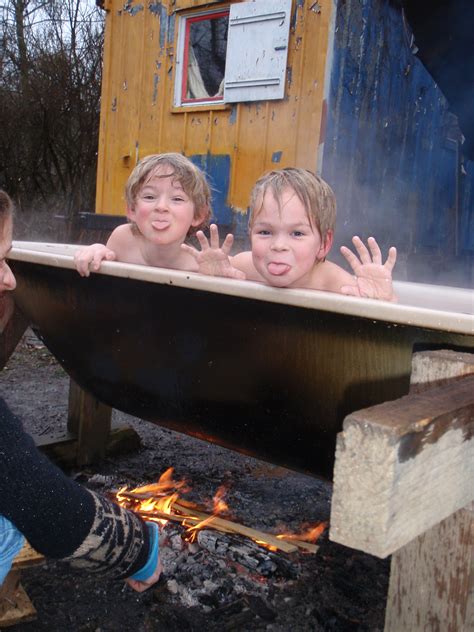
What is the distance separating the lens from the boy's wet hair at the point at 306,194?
1576 mm

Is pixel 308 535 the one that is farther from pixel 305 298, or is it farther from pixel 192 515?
pixel 305 298

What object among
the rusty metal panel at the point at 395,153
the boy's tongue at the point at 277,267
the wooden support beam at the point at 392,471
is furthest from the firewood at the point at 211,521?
the rusty metal panel at the point at 395,153

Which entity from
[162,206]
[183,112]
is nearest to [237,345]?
[162,206]

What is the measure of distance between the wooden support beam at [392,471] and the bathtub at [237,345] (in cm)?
41

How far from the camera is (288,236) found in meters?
1.57

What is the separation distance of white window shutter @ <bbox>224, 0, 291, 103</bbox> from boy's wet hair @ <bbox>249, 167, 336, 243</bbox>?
2.92 m

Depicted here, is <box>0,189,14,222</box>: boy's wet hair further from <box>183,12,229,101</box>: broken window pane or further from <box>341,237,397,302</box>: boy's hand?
<box>183,12,229,101</box>: broken window pane

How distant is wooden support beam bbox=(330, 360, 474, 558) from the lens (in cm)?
63

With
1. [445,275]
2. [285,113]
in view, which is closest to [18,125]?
[285,113]

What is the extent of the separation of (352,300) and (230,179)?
3.70 metres

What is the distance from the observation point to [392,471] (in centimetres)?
63

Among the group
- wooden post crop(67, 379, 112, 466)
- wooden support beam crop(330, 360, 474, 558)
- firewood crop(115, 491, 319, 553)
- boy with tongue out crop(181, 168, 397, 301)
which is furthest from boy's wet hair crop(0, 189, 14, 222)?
wooden post crop(67, 379, 112, 466)

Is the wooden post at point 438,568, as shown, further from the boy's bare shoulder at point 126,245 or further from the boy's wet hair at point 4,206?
the boy's bare shoulder at point 126,245

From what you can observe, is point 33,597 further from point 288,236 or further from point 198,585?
point 288,236
